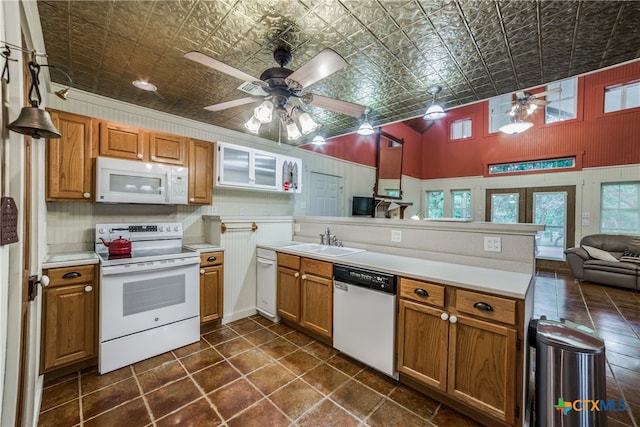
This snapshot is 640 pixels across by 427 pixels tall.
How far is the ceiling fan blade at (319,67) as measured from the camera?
55.3 inches

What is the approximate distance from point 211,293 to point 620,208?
815 cm

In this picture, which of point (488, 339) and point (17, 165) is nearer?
point (17, 165)

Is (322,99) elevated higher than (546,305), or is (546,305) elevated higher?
(322,99)

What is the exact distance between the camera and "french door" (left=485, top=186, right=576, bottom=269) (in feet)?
Answer: 20.3

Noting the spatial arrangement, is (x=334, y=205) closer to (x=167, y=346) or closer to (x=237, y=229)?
(x=237, y=229)

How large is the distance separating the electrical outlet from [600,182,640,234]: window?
6106 millimetres

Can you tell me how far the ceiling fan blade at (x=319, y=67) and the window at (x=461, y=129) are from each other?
25.8 ft

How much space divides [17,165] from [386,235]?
2.62 m

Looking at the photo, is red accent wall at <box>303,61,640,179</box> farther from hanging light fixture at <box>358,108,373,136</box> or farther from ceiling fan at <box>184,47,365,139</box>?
ceiling fan at <box>184,47,365,139</box>

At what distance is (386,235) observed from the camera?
9.03 ft

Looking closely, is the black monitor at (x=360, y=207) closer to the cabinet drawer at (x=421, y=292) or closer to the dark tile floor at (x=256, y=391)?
the dark tile floor at (x=256, y=391)

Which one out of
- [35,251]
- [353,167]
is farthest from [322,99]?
[353,167]

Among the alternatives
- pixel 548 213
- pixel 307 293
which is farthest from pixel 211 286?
pixel 548 213

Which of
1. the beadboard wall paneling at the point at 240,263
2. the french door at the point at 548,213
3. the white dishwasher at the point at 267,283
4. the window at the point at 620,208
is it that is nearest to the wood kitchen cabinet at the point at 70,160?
the beadboard wall paneling at the point at 240,263
